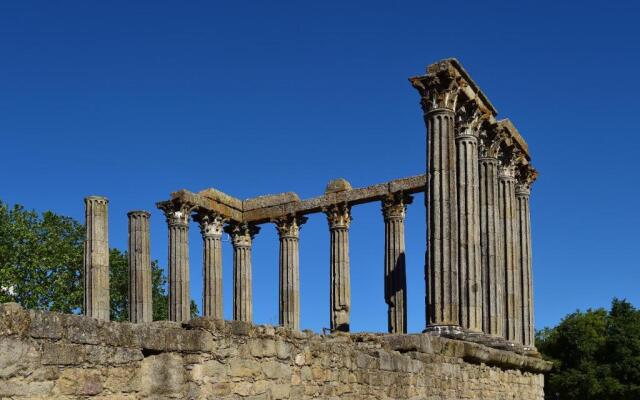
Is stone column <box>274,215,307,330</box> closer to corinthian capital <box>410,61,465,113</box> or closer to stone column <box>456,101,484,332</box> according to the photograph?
stone column <box>456,101,484,332</box>

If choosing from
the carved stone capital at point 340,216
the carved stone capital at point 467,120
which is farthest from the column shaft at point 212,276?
the carved stone capital at point 467,120

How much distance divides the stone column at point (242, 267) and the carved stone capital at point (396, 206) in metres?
6.02

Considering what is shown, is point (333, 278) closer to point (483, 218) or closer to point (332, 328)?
point (332, 328)

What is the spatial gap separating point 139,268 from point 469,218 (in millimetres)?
13311

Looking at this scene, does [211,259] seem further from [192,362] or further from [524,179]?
[192,362]

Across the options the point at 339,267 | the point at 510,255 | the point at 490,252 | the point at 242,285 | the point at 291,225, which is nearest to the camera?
the point at 490,252

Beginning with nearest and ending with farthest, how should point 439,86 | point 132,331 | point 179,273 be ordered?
point 132,331
point 439,86
point 179,273

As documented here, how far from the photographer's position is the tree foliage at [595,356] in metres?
44.6

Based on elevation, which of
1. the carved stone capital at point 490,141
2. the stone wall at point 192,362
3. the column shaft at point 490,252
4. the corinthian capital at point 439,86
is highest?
the corinthian capital at point 439,86

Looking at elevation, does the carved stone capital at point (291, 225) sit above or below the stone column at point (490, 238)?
above

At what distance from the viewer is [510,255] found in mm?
24359

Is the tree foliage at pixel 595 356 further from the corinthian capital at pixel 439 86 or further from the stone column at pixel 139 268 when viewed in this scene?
the corinthian capital at pixel 439 86

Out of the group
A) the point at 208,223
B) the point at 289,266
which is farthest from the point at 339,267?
the point at 208,223

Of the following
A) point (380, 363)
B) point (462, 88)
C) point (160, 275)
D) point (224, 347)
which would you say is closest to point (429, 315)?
point (462, 88)
